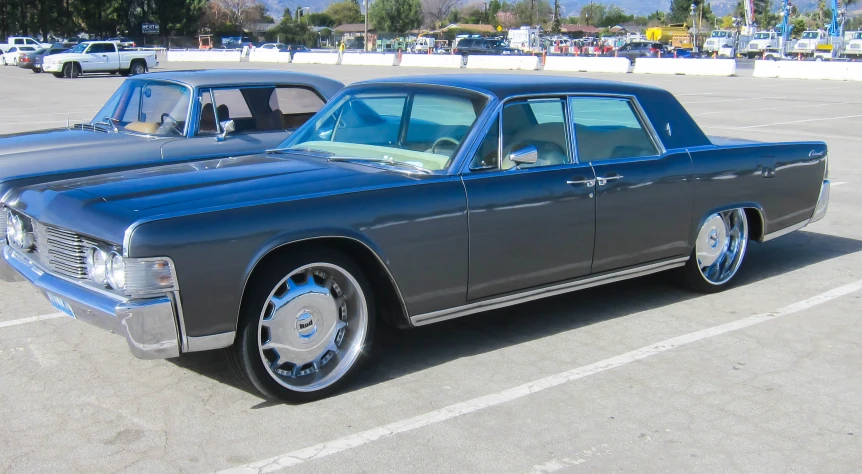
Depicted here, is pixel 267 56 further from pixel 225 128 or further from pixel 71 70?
pixel 225 128

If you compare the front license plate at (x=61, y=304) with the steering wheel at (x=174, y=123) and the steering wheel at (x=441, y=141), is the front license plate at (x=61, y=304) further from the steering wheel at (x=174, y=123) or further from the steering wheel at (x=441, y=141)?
the steering wheel at (x=174, y=123)

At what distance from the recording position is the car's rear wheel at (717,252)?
5.92m

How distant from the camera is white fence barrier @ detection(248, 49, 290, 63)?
55.1 metres

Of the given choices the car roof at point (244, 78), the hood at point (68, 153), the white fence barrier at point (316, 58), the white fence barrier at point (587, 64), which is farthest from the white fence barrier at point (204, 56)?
the hood at point (68, 153)

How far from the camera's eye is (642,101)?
5.67 m

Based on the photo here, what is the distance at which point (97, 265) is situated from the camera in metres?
3.95

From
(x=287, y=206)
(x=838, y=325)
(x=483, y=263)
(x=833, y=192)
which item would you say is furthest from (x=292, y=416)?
(x=833, y=192)

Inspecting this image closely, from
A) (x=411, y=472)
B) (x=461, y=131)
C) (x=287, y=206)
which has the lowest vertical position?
(x=411, y=472)

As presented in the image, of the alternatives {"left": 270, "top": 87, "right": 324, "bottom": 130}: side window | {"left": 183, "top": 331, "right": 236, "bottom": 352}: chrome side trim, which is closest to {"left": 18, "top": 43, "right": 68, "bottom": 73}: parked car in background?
{"left": 270, "top": 87, "right": 324, "bottom": 130}: side window

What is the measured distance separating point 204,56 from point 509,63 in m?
24.5

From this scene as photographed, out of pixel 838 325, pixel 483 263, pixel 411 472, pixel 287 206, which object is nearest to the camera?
pixel 411 472

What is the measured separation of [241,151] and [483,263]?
3370 millimetres

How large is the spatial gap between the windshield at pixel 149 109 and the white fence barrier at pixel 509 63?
1438 inches

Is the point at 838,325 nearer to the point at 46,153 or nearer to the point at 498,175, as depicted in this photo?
the point at 498,175
